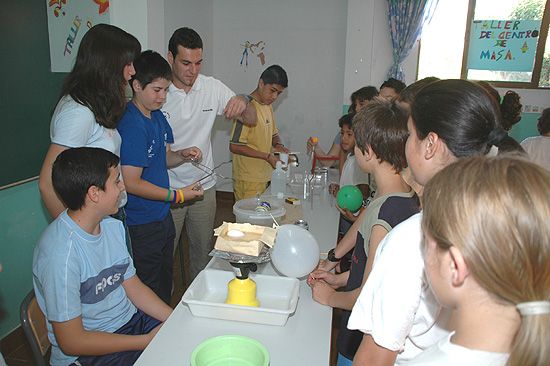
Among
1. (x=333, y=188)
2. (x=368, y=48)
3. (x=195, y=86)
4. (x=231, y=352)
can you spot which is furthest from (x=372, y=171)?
(x=368, y=48)

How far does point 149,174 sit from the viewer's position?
6.97ft

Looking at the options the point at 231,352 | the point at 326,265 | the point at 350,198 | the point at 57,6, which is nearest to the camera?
the point at 231,352

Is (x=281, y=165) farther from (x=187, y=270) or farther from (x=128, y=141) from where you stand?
(x=187, y=270)

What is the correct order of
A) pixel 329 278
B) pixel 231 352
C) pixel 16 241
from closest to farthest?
pixel 231 352 → pixel 329 278 → pixel 16 241

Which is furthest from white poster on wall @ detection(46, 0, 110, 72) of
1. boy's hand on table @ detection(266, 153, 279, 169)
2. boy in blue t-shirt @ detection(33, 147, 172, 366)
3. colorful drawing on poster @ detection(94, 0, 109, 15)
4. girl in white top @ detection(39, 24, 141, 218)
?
boy in blue t-shirt @ detection(33, 147, 172, 366)

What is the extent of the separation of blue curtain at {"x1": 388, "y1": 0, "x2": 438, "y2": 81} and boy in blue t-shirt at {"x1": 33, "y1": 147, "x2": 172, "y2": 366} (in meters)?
3.65

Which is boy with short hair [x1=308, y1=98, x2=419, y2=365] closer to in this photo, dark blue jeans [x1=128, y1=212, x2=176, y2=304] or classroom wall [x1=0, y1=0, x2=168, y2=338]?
dark blue jeans [x1=128, y1=212, x2=176, y2=304]

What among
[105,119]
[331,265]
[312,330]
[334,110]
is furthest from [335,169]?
[312,330]

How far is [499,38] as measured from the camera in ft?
14.1

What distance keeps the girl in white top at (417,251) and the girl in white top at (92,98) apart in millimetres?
1263

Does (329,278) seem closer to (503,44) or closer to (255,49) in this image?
(255,49)

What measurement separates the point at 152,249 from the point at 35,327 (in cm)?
81

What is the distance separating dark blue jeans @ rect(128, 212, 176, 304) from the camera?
211cm

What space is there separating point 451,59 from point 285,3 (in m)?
1.87
